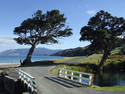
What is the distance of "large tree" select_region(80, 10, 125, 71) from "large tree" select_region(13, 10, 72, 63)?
25.9 ft

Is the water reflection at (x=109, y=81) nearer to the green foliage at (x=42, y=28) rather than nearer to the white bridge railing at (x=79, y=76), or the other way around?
the white bridge railing at (x=79, y=76)

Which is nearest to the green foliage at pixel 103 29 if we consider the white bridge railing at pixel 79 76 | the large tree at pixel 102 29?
the large tree at pixel 102 29

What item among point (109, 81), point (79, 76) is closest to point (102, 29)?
point (109, 81)

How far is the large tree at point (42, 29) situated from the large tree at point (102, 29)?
7.89m

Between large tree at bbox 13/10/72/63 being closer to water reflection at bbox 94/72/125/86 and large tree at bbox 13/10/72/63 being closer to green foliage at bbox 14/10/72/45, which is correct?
green foliage at bbox 14/10/72/45

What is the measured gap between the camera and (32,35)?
1821 inches

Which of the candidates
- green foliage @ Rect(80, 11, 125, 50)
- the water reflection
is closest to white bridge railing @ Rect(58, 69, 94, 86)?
the water reflection

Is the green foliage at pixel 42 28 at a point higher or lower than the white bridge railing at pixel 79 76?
higher

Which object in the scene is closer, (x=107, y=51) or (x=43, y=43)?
(x=107, y=51)

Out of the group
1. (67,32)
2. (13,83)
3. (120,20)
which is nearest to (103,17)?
(120,20)

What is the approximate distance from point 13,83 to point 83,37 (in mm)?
26287

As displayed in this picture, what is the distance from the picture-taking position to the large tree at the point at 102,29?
38906 millimetres

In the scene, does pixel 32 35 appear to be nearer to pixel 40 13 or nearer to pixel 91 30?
pixel 40 13

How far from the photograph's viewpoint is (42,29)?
152 feet
